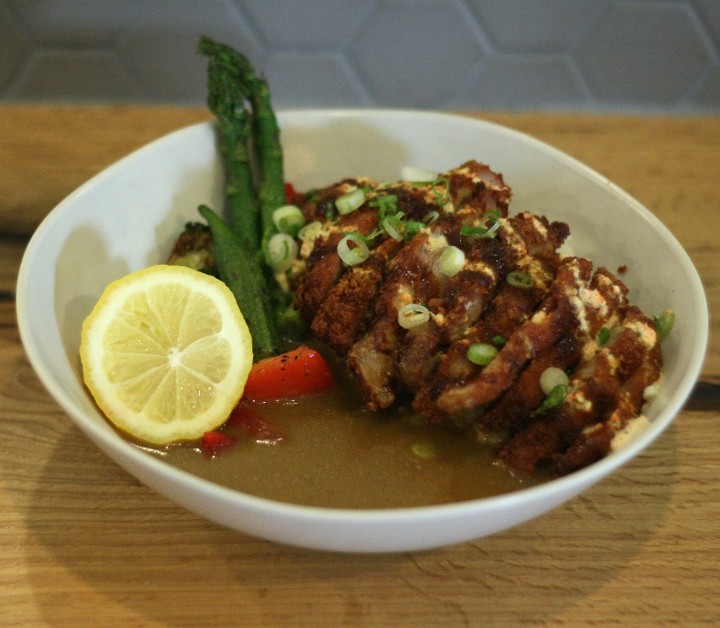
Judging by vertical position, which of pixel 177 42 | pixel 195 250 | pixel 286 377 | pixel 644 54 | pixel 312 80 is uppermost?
pixel 644 54

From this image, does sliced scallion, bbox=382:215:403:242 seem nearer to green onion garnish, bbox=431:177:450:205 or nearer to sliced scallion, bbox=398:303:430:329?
green onion garnish, bbox=431:177:450:205

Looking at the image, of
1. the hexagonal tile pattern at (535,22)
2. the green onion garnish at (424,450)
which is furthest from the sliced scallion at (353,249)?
the hexagonal tile pattern at (535,22)

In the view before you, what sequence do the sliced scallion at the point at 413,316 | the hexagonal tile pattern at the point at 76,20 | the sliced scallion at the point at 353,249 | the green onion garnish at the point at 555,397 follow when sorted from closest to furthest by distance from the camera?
the green onion garnish at the point at 555,397, the sliced scallion at the point at 413,316, the sliced scallion at the point at 353,249, the hexagonal tile pattern at the point at 76,20

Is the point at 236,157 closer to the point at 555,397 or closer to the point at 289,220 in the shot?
the point at 289,220

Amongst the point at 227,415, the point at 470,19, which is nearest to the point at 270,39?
the point at 470,19

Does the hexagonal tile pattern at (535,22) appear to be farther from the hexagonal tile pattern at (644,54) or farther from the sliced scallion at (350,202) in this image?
the sliced scallion at (350,202)

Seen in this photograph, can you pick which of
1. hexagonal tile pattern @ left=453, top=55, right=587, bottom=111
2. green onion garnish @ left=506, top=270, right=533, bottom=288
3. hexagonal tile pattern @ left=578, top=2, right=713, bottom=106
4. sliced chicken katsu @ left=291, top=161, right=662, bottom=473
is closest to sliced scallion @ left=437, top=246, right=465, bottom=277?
sliced chicken katsu @ left=291, top=161, right=662, bottom=473

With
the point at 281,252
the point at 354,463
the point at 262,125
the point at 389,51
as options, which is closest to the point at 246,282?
the point at 281,252
